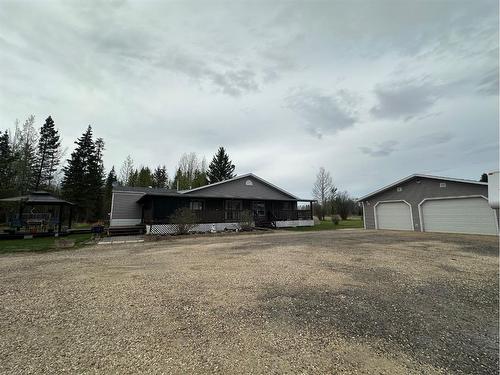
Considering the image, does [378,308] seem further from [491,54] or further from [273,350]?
[491,54]

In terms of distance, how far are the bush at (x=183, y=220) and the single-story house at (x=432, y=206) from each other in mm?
15427

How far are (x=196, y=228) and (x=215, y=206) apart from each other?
3.24 m

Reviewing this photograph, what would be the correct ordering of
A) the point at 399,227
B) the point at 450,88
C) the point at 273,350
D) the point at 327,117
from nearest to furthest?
the point at 273,350 → the point at 450,88 → the point at 327,117 → the point at 399,227

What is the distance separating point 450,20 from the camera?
23.4ft

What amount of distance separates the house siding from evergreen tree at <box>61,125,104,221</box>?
34.0 metres

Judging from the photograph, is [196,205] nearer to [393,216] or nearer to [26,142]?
[393,216]

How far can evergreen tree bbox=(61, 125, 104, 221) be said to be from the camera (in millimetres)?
31641

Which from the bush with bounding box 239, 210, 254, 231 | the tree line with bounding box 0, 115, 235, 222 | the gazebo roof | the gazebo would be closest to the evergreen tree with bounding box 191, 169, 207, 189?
the tree line with bounding box 0, 115, 235, 222

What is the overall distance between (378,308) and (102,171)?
136 ft

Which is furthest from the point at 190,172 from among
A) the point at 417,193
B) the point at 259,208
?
the point at 417,193

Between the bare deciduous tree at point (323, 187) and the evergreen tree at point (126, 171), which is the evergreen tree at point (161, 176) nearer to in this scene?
the evergreen tree at point (126, 171)

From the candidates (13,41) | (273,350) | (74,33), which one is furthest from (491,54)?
(13,41)

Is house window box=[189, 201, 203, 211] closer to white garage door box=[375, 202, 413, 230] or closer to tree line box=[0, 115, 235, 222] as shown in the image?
tree line box=[0, 115, 235, 222]

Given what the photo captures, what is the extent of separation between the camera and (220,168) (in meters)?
44.8
